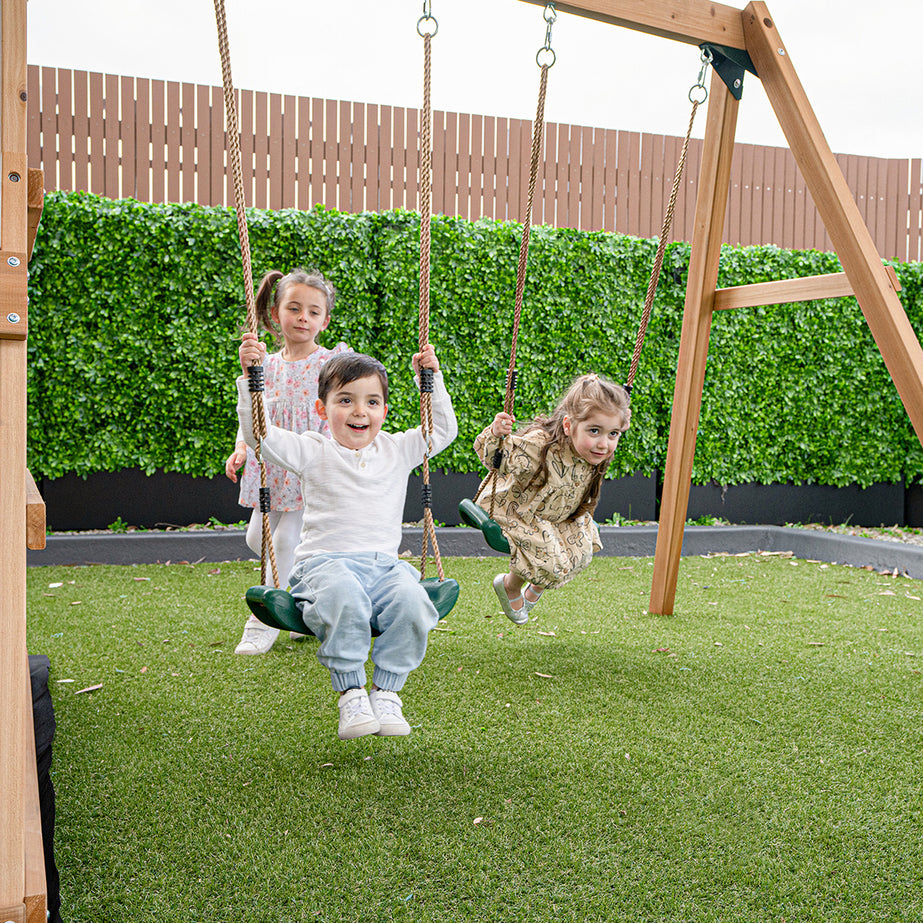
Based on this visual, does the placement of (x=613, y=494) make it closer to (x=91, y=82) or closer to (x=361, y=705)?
(x=361, y=705)

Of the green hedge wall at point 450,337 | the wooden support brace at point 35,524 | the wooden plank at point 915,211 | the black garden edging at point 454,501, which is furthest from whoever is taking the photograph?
the wooden plank at point 915,211

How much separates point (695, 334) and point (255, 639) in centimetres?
238

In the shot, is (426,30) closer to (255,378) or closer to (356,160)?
(255,378)

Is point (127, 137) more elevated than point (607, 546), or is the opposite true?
point (127, 137)

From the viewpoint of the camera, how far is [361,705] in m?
2.05

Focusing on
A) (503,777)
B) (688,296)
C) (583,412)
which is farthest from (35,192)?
(688,296)

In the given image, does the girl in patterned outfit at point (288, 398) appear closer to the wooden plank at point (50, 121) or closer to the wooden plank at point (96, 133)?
the wooden plank at point (96, 133)

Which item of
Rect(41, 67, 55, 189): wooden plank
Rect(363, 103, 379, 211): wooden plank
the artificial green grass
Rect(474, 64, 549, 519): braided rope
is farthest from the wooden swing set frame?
Rect(41, 67, 55, 189): wooden plank

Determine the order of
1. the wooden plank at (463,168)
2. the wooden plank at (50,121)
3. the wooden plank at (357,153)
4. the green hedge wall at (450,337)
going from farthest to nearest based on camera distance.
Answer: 1. the wooden plank at (463,168)
2. the wooden plank at (357,153)
3. the wooden plank at (50,121)
4. the green hedge wall at (450,337)

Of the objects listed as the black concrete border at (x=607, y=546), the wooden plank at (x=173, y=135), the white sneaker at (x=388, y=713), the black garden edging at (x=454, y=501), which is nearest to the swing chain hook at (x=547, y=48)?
the white sneaker at (x=388, y=713)

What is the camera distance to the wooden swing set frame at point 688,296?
1.21 metres

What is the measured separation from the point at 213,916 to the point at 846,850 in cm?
135

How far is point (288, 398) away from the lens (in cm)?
351

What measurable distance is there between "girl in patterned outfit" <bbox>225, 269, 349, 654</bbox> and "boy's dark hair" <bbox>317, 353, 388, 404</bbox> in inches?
33.8
